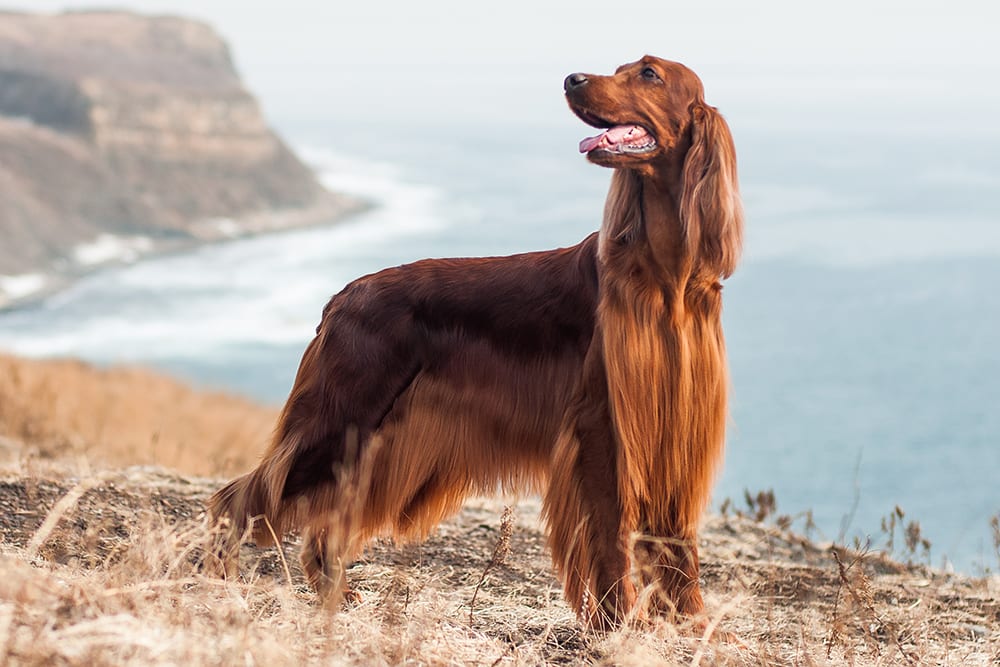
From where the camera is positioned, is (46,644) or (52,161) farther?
(52,161)

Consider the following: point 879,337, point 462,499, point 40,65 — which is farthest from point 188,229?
point 462,499

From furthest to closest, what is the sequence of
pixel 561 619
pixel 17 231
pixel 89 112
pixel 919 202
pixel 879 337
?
1. pixel 89 112
2. pixel 17 231
3. pixel 919 202
4. pixel 879 337
5. pixel 561 619

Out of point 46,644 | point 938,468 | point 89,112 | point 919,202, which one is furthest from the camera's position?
point 89,112

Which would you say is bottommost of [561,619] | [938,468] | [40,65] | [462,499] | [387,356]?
[938,468]

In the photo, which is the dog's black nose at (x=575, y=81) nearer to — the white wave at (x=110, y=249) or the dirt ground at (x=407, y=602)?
the dirt ground at (x=407, y=602)

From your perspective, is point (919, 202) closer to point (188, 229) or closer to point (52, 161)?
point (188, 229)

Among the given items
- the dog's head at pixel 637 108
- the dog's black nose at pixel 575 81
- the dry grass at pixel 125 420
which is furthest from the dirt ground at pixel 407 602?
the dog's black nose at pixel 575 81

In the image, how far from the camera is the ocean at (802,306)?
18.2m

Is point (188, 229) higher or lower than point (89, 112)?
lower

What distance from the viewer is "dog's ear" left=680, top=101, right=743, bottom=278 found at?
3959 millimetres

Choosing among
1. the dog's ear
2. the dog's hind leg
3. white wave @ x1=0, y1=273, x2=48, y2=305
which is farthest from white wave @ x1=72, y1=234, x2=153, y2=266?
the dog's ear

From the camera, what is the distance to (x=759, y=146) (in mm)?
66812

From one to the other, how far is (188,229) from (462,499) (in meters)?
58.4

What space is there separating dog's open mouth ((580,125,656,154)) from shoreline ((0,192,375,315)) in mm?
45405
